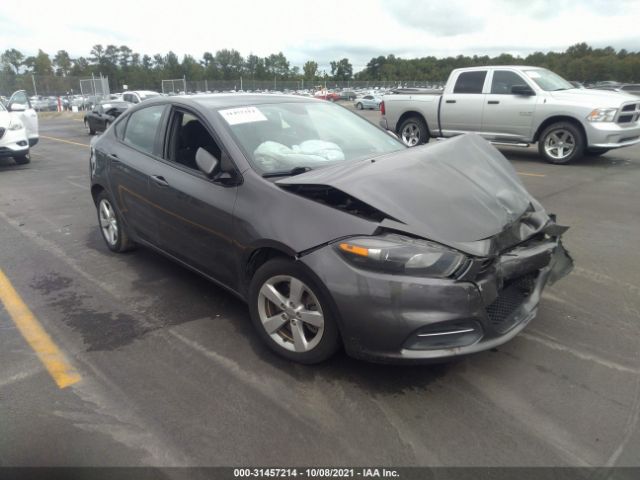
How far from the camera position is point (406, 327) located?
2.47 metres

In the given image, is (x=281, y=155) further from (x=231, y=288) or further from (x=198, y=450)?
(x=198, y=450)

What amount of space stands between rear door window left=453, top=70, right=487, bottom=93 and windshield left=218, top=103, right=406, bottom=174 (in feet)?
25.3

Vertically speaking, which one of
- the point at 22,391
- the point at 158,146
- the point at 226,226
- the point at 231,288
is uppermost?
the point at 158,146

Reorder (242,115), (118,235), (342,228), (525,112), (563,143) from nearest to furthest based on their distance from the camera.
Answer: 1. (342,228)
2. (242,115)
3. (118,235)
4. (563,143)
5. (525,112)

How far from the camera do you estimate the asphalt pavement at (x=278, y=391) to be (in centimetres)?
234

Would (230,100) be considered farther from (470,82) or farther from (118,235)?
(470,82)

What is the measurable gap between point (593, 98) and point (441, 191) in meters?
8.32

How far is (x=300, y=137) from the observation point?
12.2ft

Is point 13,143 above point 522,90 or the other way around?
the other way around

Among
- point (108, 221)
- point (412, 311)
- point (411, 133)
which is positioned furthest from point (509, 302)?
point (411, 133)

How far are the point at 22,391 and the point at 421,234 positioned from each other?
2.52 meters

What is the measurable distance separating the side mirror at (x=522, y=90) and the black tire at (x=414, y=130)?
7.54ft

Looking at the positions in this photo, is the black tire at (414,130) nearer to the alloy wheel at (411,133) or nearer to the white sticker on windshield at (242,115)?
the alloy wheel at (411,133)

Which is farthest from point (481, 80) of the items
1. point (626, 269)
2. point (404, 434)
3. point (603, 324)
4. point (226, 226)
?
point (404, 434)
